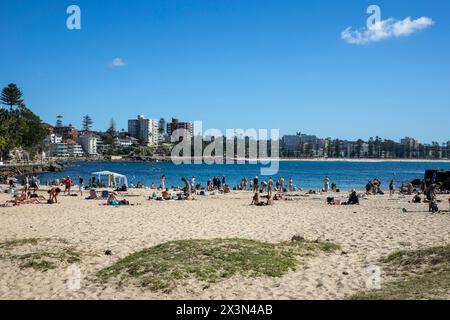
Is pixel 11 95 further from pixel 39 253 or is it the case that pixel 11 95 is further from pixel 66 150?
pixel 39 253

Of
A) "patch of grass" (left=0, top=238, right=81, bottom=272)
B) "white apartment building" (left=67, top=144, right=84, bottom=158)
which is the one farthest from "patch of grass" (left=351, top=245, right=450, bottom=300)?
"white apartment building" (left=67, top=144, right=84, bottom=158)

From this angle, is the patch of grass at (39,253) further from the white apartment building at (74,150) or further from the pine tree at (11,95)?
the white apartment building at (74,150)

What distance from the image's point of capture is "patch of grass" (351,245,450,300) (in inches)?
317

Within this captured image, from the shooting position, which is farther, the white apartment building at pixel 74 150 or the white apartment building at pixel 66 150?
the white apartment building at pixel 74 150

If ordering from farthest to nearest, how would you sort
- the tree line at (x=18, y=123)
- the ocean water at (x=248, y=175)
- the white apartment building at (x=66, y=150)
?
the white apartment building at (x=66, y=150), the tree line at (x=18, y=123), the ocean water at (x=248, y=175)

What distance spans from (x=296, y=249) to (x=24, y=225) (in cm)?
1113

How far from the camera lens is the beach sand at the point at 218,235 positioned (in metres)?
9.04

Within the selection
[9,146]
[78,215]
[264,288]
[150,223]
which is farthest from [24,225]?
[9,146]

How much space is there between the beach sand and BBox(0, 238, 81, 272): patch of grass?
26 cm

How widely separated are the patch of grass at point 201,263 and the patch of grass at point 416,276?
7.53 ft

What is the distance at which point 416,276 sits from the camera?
32.8 ft

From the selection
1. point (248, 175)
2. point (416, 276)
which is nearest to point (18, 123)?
point (248, 175)

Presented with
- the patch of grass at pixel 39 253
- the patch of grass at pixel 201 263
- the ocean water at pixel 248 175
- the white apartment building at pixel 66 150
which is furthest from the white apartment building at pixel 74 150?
the patch of grass at pixel 201 263
